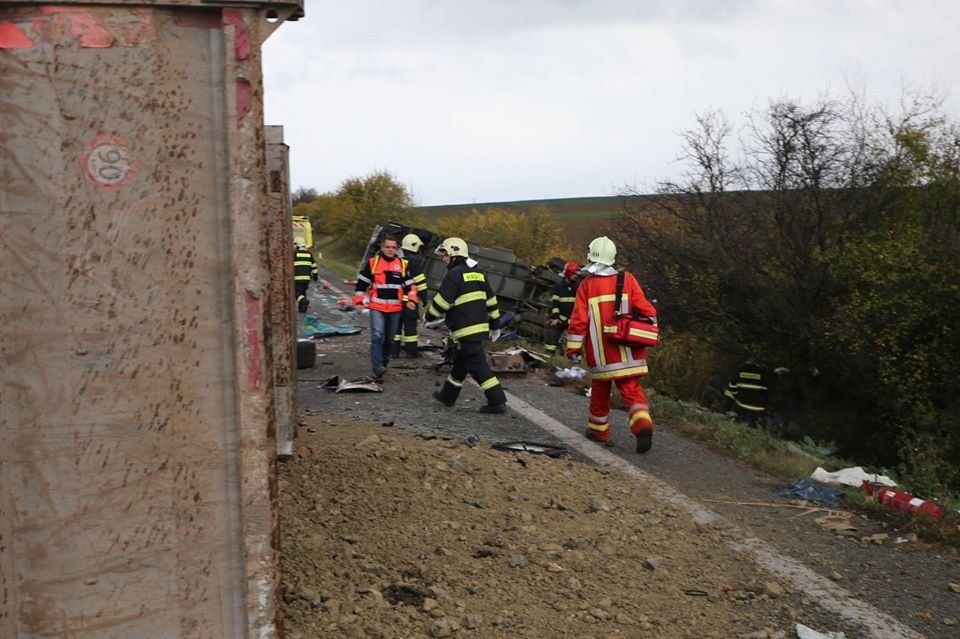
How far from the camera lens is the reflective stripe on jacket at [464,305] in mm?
9297

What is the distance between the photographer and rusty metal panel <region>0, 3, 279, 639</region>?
105 inches

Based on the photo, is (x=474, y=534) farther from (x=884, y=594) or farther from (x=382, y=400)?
(x=382, y=400)

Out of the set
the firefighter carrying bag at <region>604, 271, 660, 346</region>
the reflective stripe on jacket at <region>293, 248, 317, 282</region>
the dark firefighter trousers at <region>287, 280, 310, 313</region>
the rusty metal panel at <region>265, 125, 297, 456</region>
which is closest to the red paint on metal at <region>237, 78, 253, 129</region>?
the rusty metal panel at <region>265, 125, 297, 456</region>

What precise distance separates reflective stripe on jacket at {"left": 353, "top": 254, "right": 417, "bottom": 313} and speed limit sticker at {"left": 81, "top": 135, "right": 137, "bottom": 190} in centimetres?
866

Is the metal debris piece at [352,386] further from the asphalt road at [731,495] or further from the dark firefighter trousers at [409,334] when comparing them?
the dark firefighter trousers at [409,334]

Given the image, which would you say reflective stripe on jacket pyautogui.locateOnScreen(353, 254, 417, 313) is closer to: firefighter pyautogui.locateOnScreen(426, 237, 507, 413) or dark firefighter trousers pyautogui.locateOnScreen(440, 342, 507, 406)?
firefighter pyautogui.locateOnScreen(426, 237, 507, 413)

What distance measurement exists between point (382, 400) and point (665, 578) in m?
5.67

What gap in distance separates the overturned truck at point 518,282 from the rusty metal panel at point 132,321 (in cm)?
1589

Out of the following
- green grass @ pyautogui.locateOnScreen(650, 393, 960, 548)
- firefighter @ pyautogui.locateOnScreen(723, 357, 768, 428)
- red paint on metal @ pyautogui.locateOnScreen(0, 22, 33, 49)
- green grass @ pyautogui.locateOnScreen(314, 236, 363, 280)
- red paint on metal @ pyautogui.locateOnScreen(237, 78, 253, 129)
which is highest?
red paint on metal @ pyautogui.locateOnScreen(0, 22, 33, 49)

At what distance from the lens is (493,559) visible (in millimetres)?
4566

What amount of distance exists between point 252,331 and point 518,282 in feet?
55.3

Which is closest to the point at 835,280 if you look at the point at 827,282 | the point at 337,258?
the point at 827,282

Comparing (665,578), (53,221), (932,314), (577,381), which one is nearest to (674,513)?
(665,578)

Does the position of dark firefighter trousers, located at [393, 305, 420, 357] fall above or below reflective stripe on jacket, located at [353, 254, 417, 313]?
below
